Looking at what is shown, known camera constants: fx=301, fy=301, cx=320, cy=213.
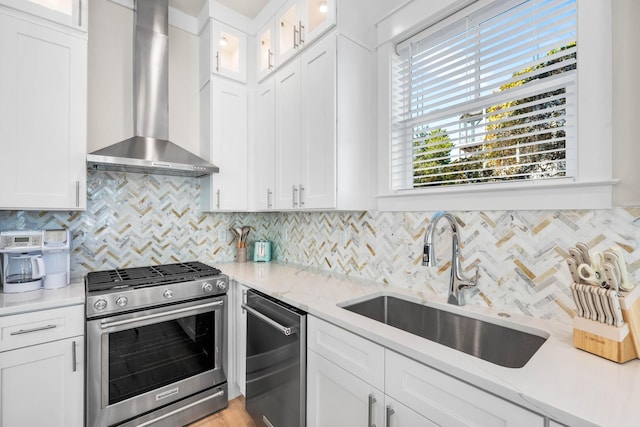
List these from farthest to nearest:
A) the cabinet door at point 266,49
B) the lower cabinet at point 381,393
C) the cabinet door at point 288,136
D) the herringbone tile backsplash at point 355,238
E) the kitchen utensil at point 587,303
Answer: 1. the cabinet door at point 266,49
2. the cabinet door at point 288,136
3. the herringbone tile backsplash at point 355,238
4. the kitchen utensil at point 587,303
5. the lower cabinet at point 381,393

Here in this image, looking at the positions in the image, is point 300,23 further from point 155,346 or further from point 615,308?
point 155,346

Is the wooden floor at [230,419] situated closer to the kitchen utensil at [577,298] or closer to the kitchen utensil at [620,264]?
the kitchen utensil at [577,298]

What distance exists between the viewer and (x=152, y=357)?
183 cm

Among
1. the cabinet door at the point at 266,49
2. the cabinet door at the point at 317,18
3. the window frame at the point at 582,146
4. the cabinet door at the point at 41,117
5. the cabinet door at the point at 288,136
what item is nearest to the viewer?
the window frame at the point at 582,146

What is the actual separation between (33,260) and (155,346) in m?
0.83

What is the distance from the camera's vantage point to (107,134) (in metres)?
2.22

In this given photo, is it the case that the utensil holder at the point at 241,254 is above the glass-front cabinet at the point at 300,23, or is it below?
below

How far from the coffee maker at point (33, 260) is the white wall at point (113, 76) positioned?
731 millimetres

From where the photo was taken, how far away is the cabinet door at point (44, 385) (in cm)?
146

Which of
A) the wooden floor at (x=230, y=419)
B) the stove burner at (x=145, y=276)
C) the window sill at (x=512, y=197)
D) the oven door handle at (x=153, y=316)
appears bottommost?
the wooden floor at (x=230, y=419)

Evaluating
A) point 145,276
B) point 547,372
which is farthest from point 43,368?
point 547,372

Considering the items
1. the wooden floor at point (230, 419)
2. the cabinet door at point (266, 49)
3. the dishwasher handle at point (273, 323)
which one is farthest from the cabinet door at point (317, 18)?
the wooden floor at point (230, 419)

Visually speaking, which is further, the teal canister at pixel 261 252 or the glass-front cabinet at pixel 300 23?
the teal canister at pixel 261 252

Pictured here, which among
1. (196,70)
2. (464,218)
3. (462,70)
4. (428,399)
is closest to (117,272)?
(196,70)
